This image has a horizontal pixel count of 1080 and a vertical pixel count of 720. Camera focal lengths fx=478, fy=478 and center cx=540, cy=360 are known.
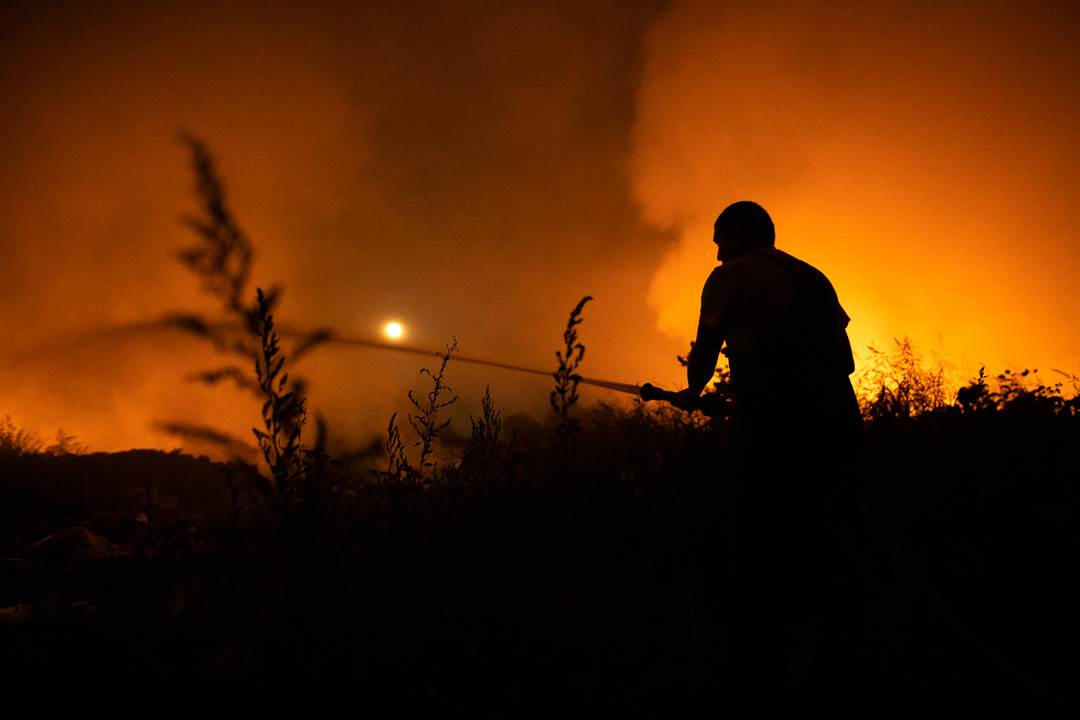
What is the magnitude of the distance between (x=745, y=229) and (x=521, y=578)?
2.51m

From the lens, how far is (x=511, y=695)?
2.10m

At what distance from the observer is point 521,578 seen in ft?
9.47

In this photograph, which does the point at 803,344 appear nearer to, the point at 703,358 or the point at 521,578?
the point at 703,358

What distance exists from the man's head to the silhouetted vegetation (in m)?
1.03

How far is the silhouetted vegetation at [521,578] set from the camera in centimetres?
205

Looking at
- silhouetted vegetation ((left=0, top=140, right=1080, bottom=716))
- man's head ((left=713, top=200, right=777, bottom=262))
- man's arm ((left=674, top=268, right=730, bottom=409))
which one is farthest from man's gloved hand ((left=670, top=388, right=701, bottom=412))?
man's head ((left=713, top=200, right=777, bottom=262))

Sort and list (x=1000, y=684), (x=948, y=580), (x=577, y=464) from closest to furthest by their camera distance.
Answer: (x=1000, y=684) → (x=948, y=580) → (x=577, y=464)

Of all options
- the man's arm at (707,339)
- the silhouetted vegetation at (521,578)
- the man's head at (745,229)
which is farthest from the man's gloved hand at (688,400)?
the man's head at (745,229)

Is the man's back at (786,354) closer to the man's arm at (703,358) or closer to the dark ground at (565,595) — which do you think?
the man's arm at (703,358)

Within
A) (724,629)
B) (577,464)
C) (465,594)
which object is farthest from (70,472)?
(724,629)

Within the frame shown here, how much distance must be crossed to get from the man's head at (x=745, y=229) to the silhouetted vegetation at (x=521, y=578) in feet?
3.37

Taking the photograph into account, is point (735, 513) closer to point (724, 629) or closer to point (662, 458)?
point (724, 629)

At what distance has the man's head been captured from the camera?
288 centimetres

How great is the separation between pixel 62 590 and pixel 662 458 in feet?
15.4
